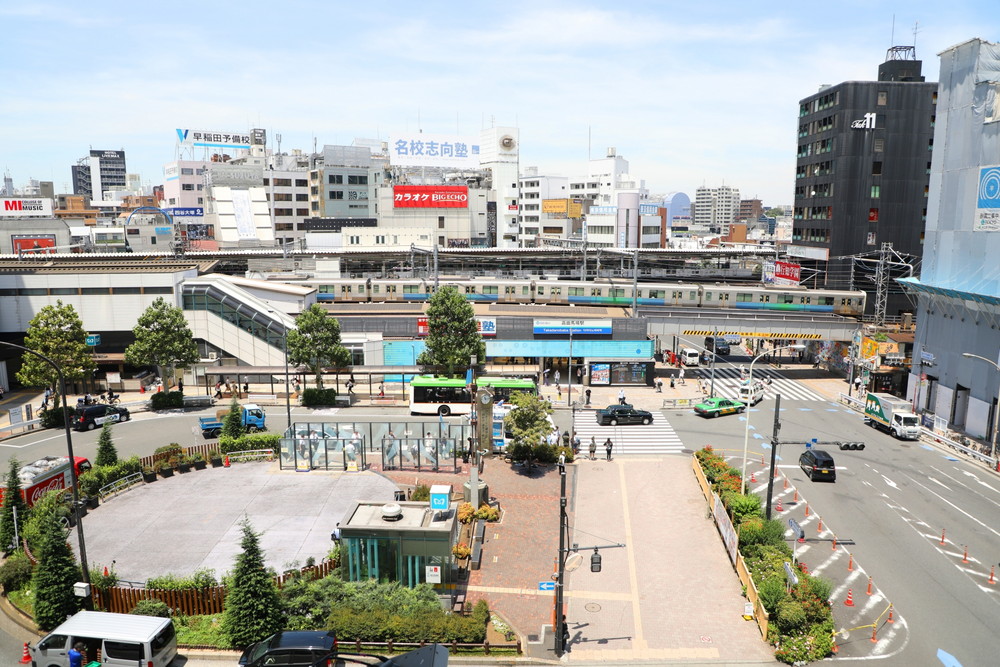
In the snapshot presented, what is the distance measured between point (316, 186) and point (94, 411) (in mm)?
86258

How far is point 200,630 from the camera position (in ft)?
62.7

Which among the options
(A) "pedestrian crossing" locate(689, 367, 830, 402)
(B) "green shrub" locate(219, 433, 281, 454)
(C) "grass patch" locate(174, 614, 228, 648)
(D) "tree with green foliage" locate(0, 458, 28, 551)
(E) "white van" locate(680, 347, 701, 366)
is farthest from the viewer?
(E) "white van" locate(680, 347, 701, 366)

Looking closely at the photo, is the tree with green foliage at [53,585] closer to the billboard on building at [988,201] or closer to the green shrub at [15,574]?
the green shrub at [15,574]

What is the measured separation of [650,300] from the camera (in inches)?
2397

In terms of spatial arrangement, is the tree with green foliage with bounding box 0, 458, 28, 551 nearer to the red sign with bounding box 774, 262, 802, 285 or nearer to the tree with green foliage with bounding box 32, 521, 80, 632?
the tree with green foliage with bounding box 32, 521, 80, 632

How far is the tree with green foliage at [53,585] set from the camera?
18.7 metres

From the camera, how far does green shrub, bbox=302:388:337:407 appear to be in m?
45.1

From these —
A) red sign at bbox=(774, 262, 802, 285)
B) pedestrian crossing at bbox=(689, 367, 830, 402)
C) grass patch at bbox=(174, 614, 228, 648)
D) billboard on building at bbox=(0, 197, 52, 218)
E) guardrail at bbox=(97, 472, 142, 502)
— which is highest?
billboard on building at bbox=(0, 197, 52, 218)

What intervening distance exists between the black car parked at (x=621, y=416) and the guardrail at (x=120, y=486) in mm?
25148

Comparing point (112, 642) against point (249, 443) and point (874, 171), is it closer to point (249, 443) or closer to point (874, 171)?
point (249, 443)

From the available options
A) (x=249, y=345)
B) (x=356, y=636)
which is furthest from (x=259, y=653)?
(x=249, y=345)

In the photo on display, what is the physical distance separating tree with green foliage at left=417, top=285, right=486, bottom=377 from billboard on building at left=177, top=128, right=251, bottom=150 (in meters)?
98.7

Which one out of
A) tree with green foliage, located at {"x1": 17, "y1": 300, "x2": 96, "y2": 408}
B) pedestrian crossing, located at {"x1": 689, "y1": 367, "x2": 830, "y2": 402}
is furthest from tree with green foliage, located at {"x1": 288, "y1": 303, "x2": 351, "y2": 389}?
pedestrian crossing, located at {"x1": 689, "y1": 367, "x2": 830, "y2": 402}

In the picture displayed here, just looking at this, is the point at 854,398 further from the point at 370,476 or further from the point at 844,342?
the point at 370,476
